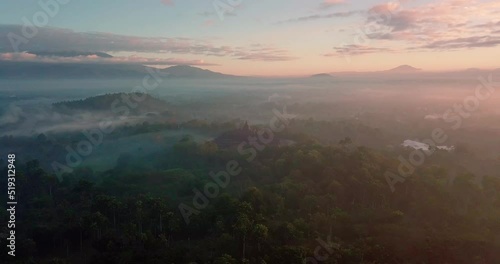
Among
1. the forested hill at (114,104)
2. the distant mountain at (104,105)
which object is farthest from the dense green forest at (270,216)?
the forested hill at (114,104)

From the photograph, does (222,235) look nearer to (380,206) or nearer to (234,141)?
(380,206)

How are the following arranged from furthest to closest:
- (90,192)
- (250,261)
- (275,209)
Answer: (90,192) < (275,209) < (250,261)

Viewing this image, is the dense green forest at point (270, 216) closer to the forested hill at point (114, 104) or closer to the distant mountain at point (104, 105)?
the distant mountain at point (104, 105)

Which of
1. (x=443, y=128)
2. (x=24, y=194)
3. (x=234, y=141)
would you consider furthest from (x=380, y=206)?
(x=443, y=128)

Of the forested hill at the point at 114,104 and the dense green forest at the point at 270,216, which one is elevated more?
the forested hill at the point at 114,104

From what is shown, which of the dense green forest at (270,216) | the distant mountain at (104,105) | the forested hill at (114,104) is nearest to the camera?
the dense green forest at (270,216)

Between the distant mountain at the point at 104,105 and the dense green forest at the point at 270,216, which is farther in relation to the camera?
the distant mountain at the point at 104,105

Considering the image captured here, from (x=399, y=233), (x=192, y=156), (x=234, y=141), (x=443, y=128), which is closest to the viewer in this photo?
(x=399, y=233)

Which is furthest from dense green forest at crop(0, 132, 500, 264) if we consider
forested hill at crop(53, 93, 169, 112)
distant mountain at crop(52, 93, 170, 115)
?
forested hill at crop(53, 93, 169, 112)
